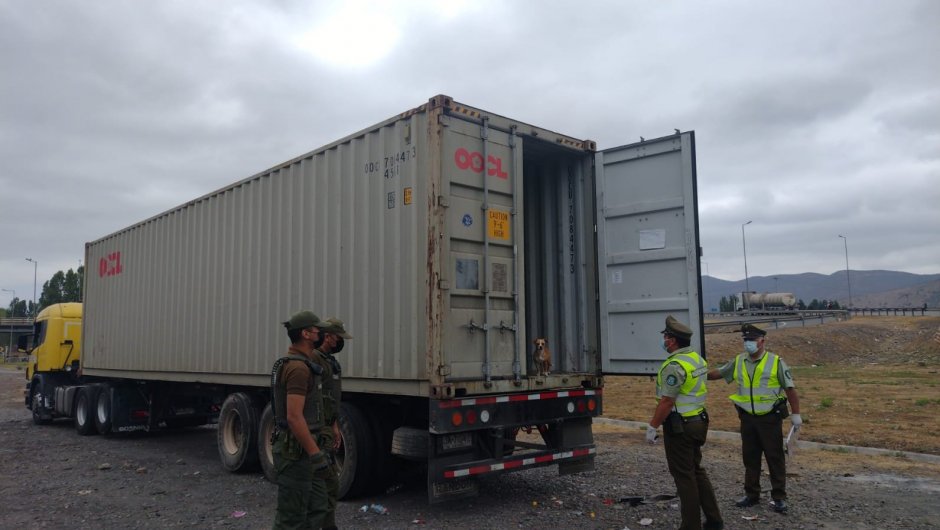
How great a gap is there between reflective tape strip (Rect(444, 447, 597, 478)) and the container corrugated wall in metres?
0.85

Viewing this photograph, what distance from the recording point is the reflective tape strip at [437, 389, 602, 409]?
225 inches

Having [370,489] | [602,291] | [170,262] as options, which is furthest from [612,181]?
[170,262]

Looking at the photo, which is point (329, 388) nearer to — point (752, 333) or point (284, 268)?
point (284, 268)

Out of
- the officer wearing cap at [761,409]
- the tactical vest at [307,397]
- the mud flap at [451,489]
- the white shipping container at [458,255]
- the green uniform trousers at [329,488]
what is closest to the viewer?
the tactical vest at [307,397]

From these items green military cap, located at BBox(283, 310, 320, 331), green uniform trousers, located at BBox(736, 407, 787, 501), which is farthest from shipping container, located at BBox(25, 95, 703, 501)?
green military cap, located at BBox(283, 310, 320, 331)

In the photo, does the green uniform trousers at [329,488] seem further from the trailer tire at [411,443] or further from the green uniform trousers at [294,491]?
the trailer tire at [411,443]

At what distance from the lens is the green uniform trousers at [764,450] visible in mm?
6084

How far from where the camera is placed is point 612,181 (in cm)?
730

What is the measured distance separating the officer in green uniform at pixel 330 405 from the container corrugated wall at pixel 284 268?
1095 mm

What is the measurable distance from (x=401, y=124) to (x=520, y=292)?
1.92 metres

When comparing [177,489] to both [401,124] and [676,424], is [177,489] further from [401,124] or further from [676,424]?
[676,424]

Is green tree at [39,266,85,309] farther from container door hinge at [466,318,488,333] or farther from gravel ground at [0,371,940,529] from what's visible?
container door hinge at [466,318,488,333]

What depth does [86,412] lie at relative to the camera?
12367 millimetres

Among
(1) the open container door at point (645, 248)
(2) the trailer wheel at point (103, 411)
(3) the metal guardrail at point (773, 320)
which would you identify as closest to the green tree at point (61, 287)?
(3) the metal guardrail at point (773, 320)
